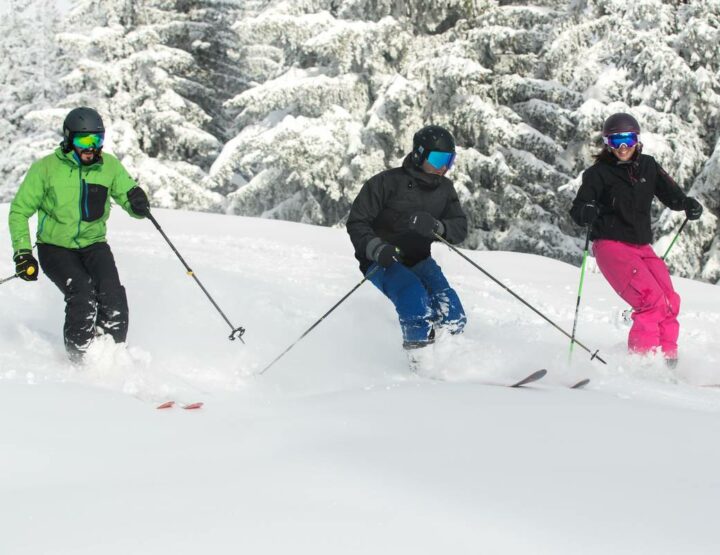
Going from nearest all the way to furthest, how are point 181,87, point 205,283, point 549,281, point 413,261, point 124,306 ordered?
point 124,306 → point 413,261 → point 205,283 → point 549,281 → point 181,87

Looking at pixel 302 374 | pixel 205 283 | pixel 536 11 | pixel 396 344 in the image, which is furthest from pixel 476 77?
pixel 302 374

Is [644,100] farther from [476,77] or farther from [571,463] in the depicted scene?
[571,463]

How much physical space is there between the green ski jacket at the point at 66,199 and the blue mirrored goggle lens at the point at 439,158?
2.14 m

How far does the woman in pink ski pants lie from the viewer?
19.7 feet

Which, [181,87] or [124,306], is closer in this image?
[124,306]

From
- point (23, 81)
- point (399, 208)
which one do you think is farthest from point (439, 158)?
point (23, 81)

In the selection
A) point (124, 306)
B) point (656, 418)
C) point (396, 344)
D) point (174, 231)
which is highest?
point (656, 418)

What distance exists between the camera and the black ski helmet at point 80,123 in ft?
17.2

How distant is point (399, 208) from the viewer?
583 cm

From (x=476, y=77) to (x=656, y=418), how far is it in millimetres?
14269

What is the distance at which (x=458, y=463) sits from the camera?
332 cm

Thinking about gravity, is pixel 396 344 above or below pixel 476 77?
below

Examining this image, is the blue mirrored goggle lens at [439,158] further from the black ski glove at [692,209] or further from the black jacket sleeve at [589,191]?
the black ski glove at [692,209]

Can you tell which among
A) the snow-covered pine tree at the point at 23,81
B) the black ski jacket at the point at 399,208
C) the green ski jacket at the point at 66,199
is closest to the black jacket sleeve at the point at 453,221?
the black ski jacket at the point at 399,208
